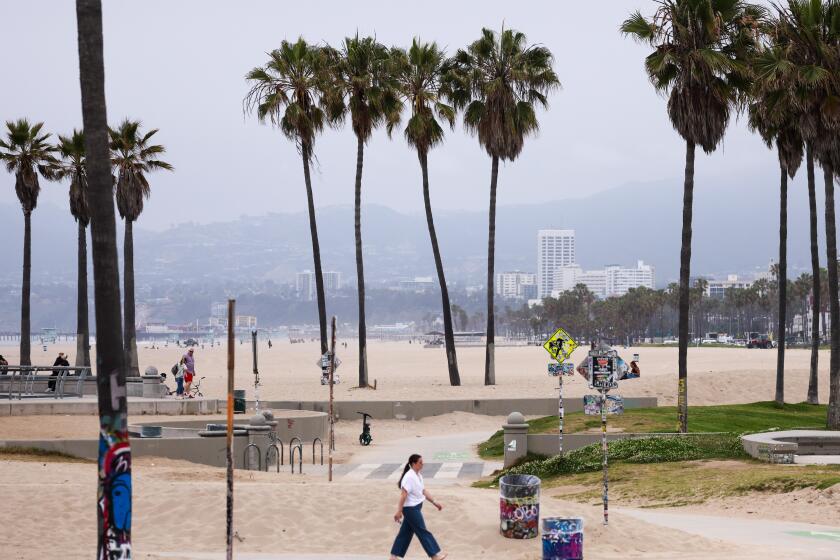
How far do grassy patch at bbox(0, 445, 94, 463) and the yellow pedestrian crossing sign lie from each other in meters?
10.6

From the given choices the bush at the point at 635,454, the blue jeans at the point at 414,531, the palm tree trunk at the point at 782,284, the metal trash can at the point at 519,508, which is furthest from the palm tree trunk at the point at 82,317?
the blue jeans at the point at 414,531

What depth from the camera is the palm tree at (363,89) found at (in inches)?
2181

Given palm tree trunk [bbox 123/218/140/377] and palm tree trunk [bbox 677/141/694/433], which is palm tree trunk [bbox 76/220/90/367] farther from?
palm tree trunk [bbox 677/141/694/433]

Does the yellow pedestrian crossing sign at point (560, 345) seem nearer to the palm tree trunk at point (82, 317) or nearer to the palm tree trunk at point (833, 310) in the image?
the palm tree trunk at point (833, 310)

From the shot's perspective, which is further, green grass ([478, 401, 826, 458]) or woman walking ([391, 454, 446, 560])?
green grass ([478, 401, 826, 458])

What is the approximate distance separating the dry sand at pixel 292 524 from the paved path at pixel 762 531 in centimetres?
56

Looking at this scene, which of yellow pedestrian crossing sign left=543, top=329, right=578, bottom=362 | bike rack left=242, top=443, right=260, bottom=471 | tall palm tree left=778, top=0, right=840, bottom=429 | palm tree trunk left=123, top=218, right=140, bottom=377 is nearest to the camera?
yellow pedestrian crossing sign left=543, top=329, right=578, bottom=362

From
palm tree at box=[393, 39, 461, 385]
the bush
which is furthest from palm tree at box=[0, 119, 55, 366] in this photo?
the bush

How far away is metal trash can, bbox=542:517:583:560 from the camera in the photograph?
52.0 feet

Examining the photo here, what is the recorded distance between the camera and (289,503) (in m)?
20.2

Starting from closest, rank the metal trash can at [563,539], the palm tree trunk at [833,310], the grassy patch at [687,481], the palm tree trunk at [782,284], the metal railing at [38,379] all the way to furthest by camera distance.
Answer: the metal trash can at [563,539], the grassy patch at [687,481], the palm tree trunk at [833,310], the metal railing at [38,379], the palm tree trunk at [782,284]

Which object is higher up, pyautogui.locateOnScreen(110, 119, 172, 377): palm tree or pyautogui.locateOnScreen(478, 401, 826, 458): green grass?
pyautogui.locateOnScreen(110, 119, 172, 377): palm tree

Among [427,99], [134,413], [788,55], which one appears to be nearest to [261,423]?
[134,413]

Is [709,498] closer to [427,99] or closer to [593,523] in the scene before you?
[593,523]
